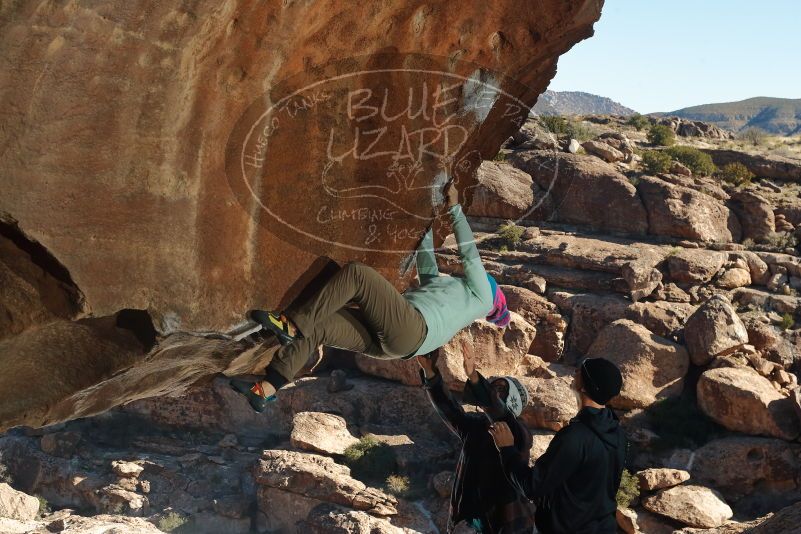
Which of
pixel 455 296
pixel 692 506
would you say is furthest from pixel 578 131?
pixel 455 296

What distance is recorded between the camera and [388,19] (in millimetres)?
5031

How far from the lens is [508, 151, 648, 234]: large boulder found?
27.3 metres

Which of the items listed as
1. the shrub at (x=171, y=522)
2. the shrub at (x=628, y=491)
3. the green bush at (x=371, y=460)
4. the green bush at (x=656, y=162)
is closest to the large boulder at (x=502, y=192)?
the green bush at (x=656, y=162)

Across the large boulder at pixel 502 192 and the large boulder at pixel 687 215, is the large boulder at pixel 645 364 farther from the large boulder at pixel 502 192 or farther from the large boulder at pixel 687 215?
the large boulder at pixel 502 192

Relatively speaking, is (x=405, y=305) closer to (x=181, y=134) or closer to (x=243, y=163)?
(x=243, y=163)

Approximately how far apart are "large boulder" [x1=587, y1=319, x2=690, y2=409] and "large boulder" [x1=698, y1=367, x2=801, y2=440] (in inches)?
32.8

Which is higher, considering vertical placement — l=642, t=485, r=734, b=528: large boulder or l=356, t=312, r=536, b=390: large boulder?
l=356, t=312, r=536, b=390: large boulder

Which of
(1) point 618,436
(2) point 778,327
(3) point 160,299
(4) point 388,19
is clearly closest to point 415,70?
(4) point 388,19

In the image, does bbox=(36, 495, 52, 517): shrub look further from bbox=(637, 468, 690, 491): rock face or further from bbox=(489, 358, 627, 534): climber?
bbox=(489, 358, 627, 534): climber

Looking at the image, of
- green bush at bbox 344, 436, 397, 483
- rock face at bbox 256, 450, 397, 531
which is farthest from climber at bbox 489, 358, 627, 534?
green bush at bbox 344, 436, 397, 483

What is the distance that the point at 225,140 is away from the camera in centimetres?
458

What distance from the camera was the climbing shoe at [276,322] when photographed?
4.50 m

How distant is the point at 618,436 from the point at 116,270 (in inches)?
111

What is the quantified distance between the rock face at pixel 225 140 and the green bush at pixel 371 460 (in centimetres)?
1778
